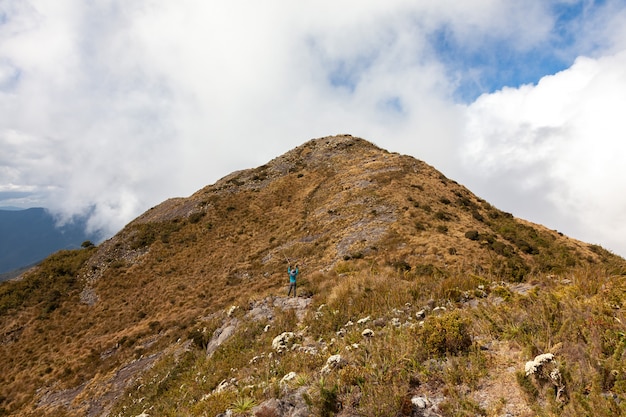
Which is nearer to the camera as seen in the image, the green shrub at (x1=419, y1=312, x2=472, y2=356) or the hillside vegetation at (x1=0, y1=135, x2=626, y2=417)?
the hillside vegetation at (x1=0, y1=135, x2=626, y2=417)

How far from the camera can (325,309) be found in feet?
44.4

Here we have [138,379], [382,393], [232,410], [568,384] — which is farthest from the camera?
[138,379]

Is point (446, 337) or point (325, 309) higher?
point (325, 309)

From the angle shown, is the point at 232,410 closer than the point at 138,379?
Yes

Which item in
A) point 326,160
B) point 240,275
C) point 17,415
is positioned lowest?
point 17,415

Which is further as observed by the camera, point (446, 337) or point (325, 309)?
point (325, 309)

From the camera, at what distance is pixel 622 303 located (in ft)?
24.3

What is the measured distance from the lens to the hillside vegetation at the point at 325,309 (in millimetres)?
6477

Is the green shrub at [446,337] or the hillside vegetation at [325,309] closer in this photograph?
the hillside vegetation at [325,309]

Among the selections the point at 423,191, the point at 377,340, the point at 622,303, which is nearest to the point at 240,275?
the point at 423,191

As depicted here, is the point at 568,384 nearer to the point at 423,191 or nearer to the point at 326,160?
the point at 423,191

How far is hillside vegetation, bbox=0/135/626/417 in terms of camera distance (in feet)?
21.2

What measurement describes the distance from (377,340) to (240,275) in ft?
104

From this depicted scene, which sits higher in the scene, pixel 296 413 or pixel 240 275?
pixel 240 275
